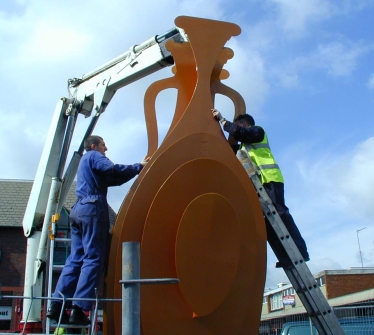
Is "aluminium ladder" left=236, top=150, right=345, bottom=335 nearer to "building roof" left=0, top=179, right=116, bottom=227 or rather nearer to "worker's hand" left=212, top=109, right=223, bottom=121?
"worker's hand" left=212, top=109, right=223, bottom=121

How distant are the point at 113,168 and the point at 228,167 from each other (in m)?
1.24

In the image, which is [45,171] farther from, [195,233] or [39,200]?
[195,233]

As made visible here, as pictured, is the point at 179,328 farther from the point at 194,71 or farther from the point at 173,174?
the point at 194,71

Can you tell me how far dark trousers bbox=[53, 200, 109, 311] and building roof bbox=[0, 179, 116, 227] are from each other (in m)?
24.1

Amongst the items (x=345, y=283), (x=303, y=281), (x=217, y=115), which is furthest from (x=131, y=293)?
(x=345, y=283)

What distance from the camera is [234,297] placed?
5.70 m

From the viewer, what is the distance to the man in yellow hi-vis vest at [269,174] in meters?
6.50

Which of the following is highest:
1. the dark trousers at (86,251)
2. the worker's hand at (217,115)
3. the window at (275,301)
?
the window at (275,301)

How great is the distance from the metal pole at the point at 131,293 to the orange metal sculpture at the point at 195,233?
2.30 metres

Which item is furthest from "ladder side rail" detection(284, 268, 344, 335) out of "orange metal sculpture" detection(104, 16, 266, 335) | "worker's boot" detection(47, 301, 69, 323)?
"worker's boot" detection(47, 301, 69, 323)

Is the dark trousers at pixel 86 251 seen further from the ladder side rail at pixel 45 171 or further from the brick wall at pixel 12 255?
the brick wall at pixel 12 255

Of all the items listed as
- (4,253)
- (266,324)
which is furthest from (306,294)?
(4,253)

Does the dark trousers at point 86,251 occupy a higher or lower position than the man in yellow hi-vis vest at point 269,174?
lower

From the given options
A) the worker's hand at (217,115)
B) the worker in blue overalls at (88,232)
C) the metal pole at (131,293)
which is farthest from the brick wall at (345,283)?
the metal pole at (131,293)
